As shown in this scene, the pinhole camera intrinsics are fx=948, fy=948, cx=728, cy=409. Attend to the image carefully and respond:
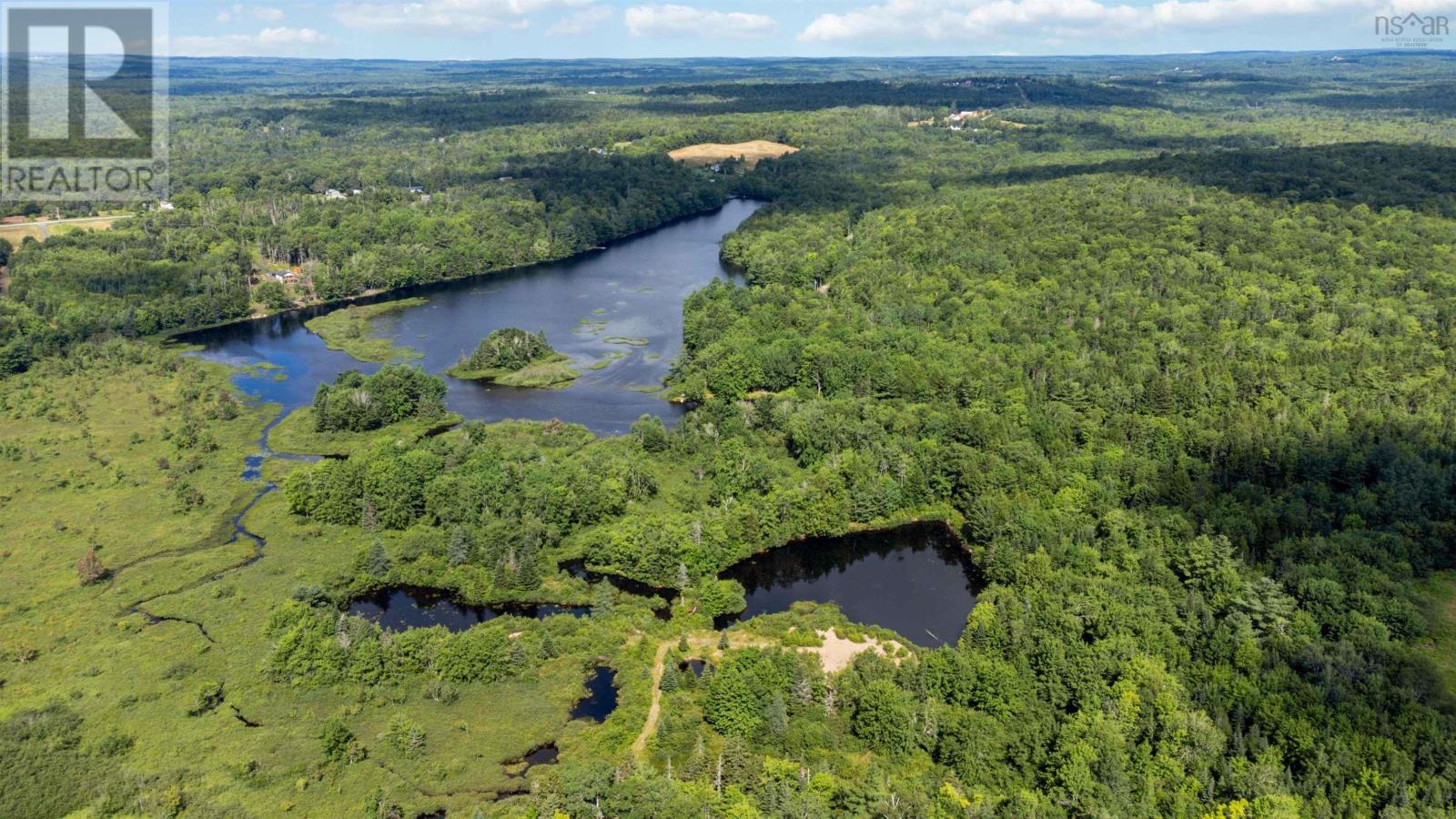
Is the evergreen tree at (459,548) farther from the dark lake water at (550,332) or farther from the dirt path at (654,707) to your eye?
the dark lake water at (550,332)

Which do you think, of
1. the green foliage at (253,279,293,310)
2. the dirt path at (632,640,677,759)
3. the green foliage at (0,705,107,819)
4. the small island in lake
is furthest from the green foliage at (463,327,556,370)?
the green foliage at (0,705,107,819)

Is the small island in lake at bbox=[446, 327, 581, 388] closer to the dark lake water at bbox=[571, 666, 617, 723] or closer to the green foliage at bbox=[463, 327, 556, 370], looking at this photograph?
the green foliage at bbox=[463, 327, 556, 370]

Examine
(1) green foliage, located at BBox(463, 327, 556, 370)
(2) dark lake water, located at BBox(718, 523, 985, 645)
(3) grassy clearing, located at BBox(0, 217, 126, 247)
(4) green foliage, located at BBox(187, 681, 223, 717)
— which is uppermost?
(3) grassy clearing, located at BBox(0, 217, 126, 247)

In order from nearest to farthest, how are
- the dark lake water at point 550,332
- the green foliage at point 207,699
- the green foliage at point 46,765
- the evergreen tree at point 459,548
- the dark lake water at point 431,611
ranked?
the green foliage at point 46,765 < the green foliage at point 207,699 < the dark lake water at point 431,611 < the evergreen tree at point 459,548 < the dark lake water at point 550,332

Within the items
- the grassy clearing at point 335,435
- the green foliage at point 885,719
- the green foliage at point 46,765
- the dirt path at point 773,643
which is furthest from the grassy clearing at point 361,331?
the green foliage at point 885,719

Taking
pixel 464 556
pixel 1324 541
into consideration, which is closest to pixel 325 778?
pixel 464 556

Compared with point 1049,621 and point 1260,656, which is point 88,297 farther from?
point 1260,656
